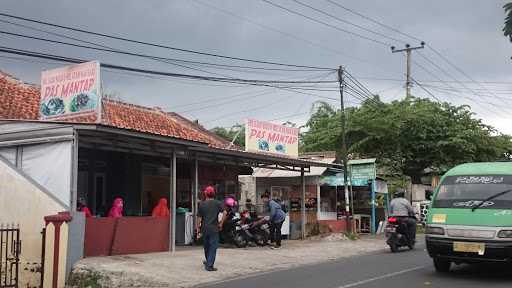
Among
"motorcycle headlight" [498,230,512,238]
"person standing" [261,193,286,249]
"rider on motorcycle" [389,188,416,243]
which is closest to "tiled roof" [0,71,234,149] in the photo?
"person standing" [261,193,286,249]

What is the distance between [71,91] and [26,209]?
348 cm

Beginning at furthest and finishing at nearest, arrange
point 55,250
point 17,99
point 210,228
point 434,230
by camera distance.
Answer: point 17,99 < point 210,228 < point 55,250 < point 434,230

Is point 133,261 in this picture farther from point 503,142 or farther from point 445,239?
point 503,142

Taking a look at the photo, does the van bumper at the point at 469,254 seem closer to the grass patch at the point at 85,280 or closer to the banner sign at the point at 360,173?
the grass patch at the point at 85,280

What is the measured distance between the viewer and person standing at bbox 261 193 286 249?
17.4 metres

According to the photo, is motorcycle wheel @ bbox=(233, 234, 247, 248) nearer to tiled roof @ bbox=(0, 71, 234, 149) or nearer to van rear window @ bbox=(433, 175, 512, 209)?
tiled roof @ bbox=(0, 71, 234, 149)

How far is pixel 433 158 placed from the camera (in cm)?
3400

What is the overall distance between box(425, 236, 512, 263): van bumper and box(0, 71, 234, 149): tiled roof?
952 centimetres

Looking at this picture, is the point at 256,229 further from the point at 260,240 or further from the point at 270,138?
the point at 270,138

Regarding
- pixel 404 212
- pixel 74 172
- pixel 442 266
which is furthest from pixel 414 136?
pixel 74 172

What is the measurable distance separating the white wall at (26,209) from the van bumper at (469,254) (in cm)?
707

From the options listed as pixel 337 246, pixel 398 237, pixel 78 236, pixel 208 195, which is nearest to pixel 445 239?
pixel 208 195

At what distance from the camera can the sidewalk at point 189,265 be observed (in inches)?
437

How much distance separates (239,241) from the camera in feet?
56.5
